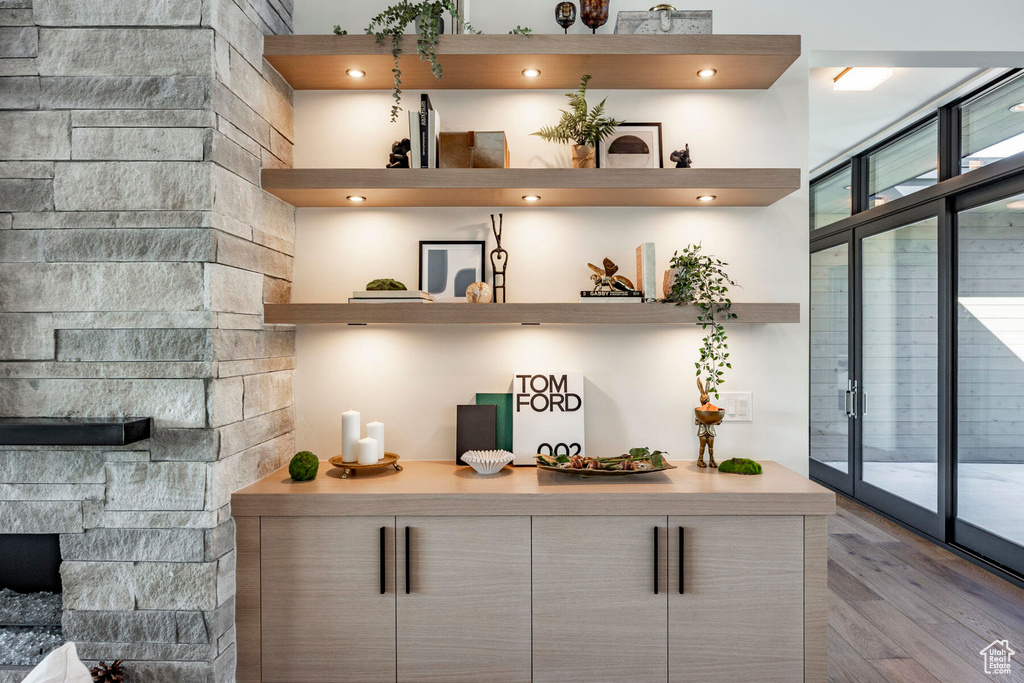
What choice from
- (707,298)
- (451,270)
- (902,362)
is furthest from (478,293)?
(902,362)

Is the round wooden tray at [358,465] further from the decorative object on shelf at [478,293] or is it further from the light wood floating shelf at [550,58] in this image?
the light wood floating shelf at [550,58]

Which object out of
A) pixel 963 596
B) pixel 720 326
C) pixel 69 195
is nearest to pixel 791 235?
pixel 720 326

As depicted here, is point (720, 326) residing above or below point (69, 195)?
below

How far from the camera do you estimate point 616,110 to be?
2.28 meters

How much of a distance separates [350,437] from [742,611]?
1435 millimetres

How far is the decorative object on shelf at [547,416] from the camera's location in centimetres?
219

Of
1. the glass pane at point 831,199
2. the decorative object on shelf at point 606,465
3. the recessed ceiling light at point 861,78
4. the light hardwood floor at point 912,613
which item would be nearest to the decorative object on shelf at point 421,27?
the decorative object on shelf at point 606,465

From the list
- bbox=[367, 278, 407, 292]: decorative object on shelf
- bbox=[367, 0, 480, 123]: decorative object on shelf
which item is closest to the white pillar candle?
bbox=[367, 278, 407, 292]: decorative object on shelf

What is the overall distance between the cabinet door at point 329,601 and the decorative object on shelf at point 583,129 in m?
1.46

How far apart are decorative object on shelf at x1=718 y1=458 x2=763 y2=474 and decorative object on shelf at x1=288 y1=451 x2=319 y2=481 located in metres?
1.46

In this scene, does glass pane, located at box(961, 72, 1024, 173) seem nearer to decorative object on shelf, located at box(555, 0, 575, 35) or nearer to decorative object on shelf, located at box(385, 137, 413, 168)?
decorative object on shelf, located at box(555, 0, 575, 35)

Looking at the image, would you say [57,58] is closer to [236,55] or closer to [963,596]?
[236,55]

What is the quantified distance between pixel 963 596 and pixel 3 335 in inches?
163

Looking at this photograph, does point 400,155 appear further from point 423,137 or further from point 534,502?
point 534,502
